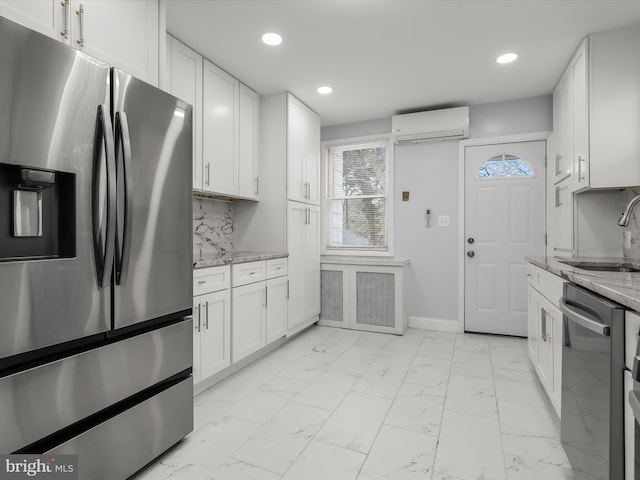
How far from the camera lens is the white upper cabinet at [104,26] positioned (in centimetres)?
139

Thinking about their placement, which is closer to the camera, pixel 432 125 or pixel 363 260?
pixel 432 125

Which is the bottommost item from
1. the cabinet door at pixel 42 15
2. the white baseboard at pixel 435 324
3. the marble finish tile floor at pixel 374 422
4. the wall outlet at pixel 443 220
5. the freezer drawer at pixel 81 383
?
the marble finish tile floor at pixel 374 422

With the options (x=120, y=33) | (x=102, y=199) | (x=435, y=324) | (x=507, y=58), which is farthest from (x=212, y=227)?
(x=507, y=58)

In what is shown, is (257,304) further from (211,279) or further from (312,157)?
(312,157)

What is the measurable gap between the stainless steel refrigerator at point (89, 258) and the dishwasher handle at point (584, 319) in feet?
5.56

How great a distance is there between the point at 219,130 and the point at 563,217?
10.1ft

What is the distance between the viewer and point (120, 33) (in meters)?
1.72

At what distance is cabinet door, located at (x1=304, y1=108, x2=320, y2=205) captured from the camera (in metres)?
3.88

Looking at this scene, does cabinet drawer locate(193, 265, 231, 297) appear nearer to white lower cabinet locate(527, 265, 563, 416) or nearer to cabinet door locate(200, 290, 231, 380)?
cabinet door locate(200, 290, 231, 380)

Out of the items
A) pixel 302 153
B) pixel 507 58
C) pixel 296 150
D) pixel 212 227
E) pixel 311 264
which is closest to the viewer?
pixel 507 58

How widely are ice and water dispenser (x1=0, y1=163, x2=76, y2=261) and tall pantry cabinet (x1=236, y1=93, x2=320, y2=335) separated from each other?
2248mm

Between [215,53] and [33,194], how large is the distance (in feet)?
6.69

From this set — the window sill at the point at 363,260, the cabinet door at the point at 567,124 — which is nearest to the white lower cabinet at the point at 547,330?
the cabinet door at the point at 567,124

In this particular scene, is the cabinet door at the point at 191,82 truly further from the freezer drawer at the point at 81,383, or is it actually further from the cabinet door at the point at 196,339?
the freezer drawer at the point at 81,383
